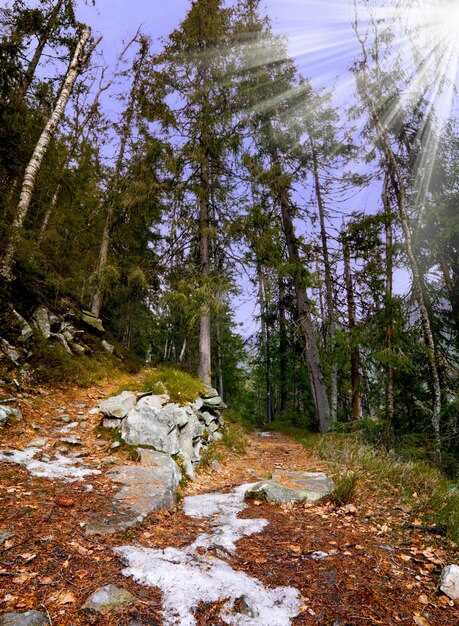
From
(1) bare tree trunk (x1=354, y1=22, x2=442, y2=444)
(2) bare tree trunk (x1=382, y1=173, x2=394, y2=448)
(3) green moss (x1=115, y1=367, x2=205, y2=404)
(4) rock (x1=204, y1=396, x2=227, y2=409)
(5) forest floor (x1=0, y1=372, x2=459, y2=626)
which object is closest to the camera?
(5) forest floor (x1=0, y1=372, x2=459, y2=626)

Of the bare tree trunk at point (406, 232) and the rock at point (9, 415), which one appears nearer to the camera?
the rock at point (9, 415)

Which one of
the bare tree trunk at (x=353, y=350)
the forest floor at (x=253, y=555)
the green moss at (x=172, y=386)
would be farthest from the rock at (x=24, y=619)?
the bare tree trunk at (x=353, y=350)

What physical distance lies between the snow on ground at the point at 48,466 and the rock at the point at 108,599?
2.35 m

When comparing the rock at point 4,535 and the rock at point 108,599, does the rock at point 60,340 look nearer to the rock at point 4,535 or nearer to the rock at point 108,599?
the rock at point 4,535

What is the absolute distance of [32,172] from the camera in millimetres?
8383

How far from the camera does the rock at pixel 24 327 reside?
7758 millimetres

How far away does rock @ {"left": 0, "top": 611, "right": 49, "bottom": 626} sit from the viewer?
1.97 metres

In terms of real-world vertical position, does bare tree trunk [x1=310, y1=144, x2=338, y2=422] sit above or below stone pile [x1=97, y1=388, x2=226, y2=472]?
above

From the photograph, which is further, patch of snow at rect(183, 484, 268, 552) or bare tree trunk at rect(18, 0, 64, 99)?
bare tree trunk at rect(18, 0, 64, 99)

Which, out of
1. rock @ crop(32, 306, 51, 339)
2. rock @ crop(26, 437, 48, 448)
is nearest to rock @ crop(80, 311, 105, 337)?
rock @ crop(32, 306, 51, 339)

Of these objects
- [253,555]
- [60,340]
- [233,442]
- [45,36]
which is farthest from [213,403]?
[45,36]

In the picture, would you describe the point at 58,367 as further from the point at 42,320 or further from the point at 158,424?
the point at 158,424

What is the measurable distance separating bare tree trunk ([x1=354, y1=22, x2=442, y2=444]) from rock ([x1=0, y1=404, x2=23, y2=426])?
9.42 m

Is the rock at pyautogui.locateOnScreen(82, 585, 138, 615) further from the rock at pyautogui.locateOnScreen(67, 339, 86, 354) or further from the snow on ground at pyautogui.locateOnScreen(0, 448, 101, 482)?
the rock at pyautogui.locateOnScreen(67, 339, 86, 354)
